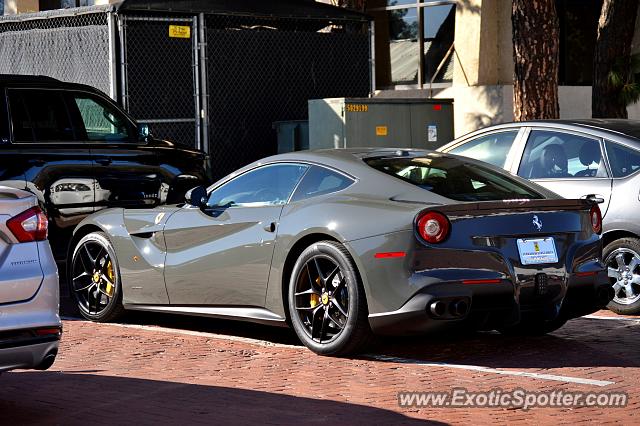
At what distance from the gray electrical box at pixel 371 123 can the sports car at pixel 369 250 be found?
685cm

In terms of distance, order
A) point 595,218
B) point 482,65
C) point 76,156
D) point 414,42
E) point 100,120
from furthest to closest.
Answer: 1. point 414,42
2. point 482,65
3. point 100,120
4. point 76,156
5. point 595,218

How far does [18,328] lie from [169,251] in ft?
11.2

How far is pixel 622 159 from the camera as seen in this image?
1010 cm

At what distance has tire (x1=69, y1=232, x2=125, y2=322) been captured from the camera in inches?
398

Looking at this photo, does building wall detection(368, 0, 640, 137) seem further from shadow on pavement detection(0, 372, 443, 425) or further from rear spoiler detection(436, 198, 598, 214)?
shadow on pavement detection(0, 372, 443, 425)

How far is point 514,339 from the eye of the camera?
29.7 feet

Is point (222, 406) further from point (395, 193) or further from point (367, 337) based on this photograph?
point (395, 193)

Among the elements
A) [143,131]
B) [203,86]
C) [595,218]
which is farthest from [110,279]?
[203,86]

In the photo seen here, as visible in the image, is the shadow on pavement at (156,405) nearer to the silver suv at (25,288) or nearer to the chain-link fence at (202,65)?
the silver suv at (25,288)

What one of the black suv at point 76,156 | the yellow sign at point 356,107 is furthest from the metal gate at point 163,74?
the black suv at point 76,156

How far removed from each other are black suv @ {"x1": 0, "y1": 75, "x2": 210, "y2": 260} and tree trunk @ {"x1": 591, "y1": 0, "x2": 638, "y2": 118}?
651 centimetres

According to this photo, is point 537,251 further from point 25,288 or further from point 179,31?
point 179,31

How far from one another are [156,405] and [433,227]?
85.9 inches

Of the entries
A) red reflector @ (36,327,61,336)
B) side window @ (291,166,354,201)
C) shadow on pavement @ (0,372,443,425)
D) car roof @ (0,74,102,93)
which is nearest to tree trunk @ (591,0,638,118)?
car roof @ (0,74,102,93)
